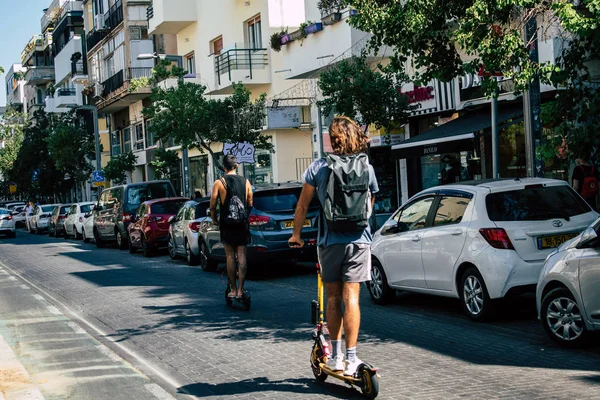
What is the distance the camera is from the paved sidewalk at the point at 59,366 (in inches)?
298

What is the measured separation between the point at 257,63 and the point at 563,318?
91.7ft

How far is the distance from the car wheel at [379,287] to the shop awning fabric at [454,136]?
7507mm

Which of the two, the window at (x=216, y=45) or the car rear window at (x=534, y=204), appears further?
the window at (x=216, y=45)

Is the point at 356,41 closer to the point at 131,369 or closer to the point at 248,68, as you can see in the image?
the point at 248,68

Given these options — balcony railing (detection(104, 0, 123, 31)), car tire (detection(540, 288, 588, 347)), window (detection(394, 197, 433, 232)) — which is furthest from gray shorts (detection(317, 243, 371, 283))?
balcony railing (detection(104, 0, 123, 31))

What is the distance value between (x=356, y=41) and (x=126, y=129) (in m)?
34.6

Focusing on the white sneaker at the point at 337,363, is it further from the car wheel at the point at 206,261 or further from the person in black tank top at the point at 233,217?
the car wheel at the point at 206,261

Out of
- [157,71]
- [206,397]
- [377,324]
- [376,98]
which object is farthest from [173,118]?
[206,397]

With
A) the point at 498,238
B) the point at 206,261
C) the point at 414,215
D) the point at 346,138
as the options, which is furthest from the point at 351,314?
the point at 206,261

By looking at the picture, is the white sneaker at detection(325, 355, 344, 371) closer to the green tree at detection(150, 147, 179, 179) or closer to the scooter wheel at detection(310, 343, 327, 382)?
the scooter wheel at detection(310, 343, 327, 382)

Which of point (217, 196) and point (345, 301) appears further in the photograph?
point (217, 196)

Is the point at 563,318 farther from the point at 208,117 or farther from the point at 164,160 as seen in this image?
the point at 164,160

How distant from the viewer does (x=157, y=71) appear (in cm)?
3378

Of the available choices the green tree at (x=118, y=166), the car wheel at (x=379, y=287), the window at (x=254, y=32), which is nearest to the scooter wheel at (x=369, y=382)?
the car wheel at (x=379, y=287)
